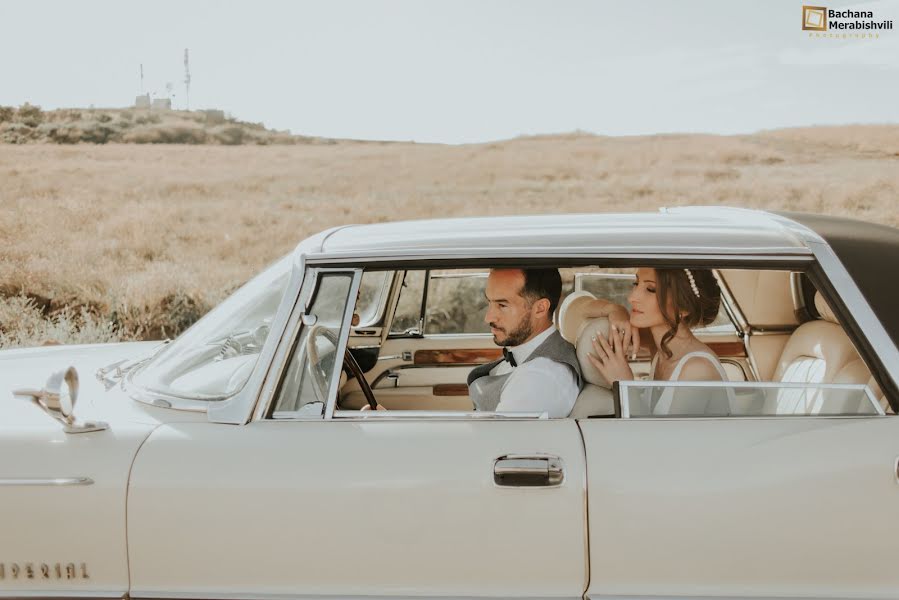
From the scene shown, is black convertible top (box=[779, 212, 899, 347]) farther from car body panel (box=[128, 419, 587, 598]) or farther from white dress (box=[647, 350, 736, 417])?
car body panel (box=[128, 419, 587, 598])

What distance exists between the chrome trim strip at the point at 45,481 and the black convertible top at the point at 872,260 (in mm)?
2285

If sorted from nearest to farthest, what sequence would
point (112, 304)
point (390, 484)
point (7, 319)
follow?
point (390, 484), point (7, 319), point (112, 304)

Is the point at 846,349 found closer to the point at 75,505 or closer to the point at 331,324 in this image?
the point at 331,324

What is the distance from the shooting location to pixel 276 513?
7.57 feet

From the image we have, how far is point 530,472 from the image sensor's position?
228 centimetres

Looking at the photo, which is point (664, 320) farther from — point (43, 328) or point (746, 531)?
point (43, 328)

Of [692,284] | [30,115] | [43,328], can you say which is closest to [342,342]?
[692,284]

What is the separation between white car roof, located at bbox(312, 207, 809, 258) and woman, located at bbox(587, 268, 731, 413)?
312 mm

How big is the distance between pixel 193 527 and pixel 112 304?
1234cm

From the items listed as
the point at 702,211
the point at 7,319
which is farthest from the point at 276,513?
the point at 7,319

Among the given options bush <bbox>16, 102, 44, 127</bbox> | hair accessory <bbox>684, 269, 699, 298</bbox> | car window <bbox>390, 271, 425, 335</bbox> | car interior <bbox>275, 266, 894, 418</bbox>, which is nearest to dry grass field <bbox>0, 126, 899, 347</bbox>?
bush <bbox>16, 102, 44, 127</bbox>

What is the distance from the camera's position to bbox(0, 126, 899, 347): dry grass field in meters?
14.7

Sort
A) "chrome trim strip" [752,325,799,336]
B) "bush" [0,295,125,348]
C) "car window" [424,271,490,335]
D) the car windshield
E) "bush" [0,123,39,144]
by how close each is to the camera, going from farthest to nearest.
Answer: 1. "bush" [0,123,39,144]
2. "car window" [424,271,490,335]
3. "bush" [0,295,125,348]
4. "chrome trim strip" [752,325,799,336]
5. the car windshield

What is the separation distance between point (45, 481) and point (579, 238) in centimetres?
172
